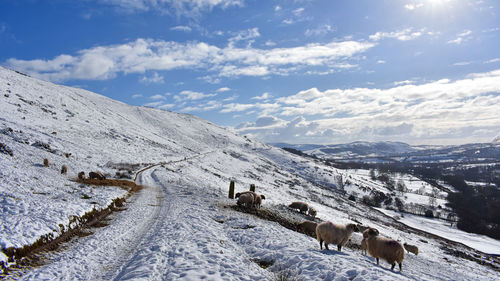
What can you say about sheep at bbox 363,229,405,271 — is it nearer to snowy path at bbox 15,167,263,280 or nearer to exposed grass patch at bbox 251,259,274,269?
exposed grass patch at bbox 251,259,274,269

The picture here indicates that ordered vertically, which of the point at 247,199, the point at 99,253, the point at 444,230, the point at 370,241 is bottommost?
the point at 444,230

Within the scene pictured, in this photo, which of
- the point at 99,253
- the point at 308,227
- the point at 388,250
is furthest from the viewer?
the point at 308,227

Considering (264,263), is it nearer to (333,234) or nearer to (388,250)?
(333,234)

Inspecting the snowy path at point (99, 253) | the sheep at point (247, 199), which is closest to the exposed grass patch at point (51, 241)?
the snowy path at point (99, 253)

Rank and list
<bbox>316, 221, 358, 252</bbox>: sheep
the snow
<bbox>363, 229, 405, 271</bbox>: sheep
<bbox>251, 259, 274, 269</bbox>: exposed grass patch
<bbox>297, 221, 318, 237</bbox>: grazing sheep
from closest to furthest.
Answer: <bbox>251, 259, 274, 269</bbox>: exposed grass patch < <bbox>363, 229, 405, 271</bbox>: sheep < <bbox>316, 221, 358, 252</bbox>: sheep < <bbox>297, 221, 318, 237</bbox>: grazing sheep < the snow

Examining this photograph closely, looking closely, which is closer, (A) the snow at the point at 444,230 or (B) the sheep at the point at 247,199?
(B) the sheep at the point at 247,199

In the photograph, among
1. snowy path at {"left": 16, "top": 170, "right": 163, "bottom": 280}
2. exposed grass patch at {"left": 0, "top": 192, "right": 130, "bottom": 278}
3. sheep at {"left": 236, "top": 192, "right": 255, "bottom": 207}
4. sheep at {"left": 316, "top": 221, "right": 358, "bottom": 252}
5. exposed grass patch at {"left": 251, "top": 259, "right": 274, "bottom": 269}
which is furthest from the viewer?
sheep at {"left": 236, "top": 192, "right": 255, "bottom": 207}

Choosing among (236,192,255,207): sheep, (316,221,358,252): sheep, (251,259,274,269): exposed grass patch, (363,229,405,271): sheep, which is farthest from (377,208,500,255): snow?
(251,259,274,269): exposed grass patch

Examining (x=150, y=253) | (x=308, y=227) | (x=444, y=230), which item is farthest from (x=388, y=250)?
(x=444, y=230)

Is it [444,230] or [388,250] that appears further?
[444,230]

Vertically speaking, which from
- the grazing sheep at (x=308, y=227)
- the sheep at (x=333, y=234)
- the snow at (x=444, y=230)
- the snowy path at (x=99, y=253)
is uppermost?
the sheep at (x=333, y=234)

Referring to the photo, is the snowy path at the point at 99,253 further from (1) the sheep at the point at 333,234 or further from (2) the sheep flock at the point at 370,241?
(2) the sheep flock at the point at 370,241

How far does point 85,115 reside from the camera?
81875 millimetres

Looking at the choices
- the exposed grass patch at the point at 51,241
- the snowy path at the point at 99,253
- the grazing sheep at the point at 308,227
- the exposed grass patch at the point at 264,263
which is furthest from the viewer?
the grazing sheep at the point at 308,227
